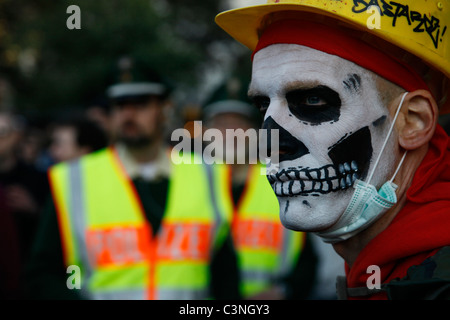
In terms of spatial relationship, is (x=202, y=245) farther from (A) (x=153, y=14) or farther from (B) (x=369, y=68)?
(A) (x=153, y=14)

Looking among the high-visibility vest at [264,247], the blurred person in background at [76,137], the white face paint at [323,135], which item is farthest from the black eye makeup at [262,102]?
the blurred person in background at [76,137]

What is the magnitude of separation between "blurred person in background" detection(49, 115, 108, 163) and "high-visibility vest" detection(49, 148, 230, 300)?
2033 mm

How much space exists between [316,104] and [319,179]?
0.27m

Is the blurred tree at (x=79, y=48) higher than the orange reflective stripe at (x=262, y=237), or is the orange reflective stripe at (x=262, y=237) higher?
the blurred tree at (x=79, y=48)

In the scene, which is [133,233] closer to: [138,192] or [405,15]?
[138,192]

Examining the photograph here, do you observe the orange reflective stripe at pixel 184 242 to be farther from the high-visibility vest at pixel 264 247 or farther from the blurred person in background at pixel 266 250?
the high-visibility vest at pixel 264 247

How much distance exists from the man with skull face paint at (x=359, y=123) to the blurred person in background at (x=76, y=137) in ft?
14.9

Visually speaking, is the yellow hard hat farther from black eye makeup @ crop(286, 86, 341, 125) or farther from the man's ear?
black eye makeup @ crop(286, 86, 341, 125)

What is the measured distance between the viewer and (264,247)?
5.22 metres

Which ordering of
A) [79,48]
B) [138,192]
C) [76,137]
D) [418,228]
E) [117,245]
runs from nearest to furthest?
[418,228], [117,245], [138,192], [76,137], [79,48]

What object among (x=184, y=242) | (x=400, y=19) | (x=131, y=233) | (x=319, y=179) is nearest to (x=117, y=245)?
(x=131, y=233)

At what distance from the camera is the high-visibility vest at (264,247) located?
518cm
